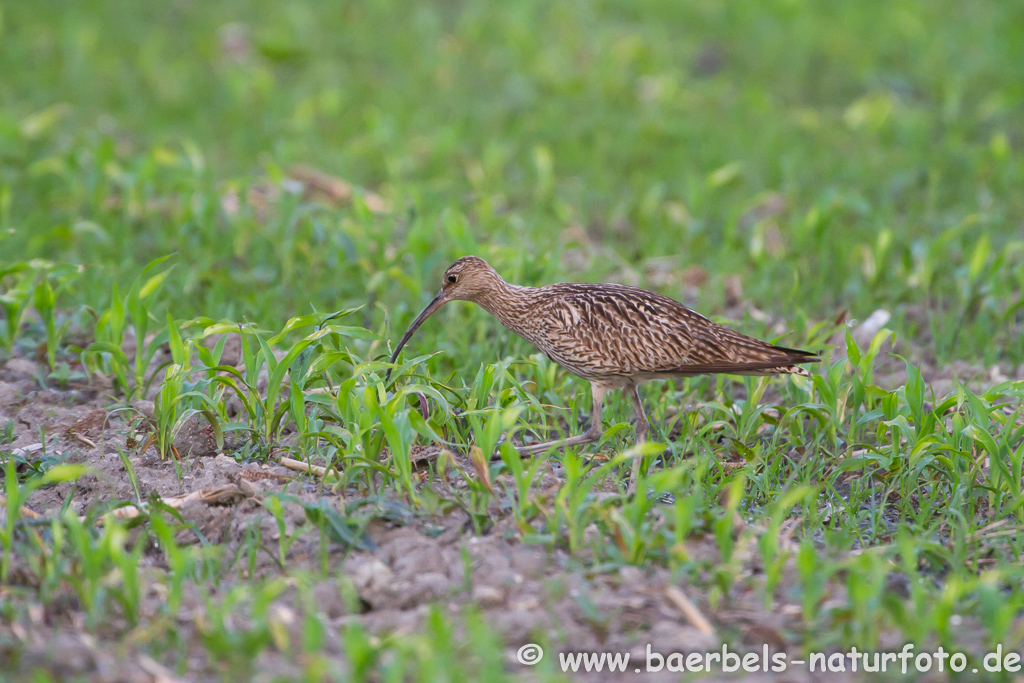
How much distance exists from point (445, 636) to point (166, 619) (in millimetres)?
947

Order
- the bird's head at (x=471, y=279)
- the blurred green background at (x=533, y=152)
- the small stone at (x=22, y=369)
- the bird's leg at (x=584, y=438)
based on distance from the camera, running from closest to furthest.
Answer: the bird's leg at (x=584, y=438)
the bird's head at (x=471, y=279)
the small stone at (x=22, y=369)
the blurred green background at (x=533, y=152)

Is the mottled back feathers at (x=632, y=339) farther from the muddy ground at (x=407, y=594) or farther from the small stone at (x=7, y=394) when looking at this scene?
the small stone at (x=7, y=394)

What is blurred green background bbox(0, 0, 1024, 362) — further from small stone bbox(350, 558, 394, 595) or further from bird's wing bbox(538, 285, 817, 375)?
small stone bbox(350, 558, 394, 595)

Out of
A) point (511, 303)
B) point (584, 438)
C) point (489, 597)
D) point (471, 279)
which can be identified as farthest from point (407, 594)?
point (471, 279)

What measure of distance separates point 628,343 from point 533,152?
15.9ft

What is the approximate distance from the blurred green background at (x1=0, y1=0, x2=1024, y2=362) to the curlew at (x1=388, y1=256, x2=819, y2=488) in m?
0.91

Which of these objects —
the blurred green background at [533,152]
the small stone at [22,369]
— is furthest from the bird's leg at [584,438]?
the small stone at [22,369]

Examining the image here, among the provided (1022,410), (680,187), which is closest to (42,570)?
(1022,410)

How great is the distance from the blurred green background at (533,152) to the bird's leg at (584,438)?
1086mm

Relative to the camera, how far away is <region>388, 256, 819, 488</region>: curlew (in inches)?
210

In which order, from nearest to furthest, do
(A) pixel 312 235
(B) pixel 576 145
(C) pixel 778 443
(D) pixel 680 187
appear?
(C) pixel 778 443 → (A) pixel 312 235 → (D) pixel 680 187 → (B) pixel 576 145

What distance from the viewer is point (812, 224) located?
7.77 meters

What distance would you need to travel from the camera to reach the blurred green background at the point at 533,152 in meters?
7.36

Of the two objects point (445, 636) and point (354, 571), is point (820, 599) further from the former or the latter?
point (354, 571)
